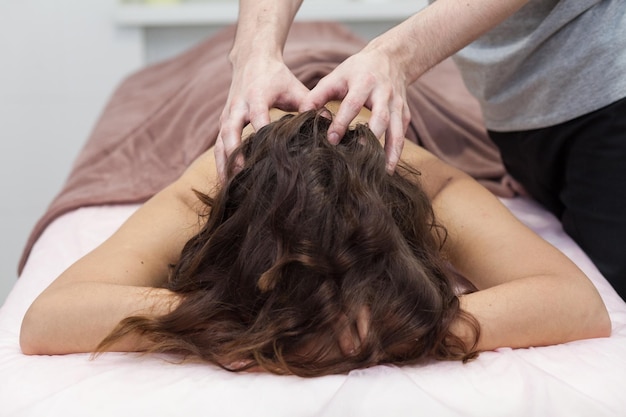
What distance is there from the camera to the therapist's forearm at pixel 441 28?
1.46 meters

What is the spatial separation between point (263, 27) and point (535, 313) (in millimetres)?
705

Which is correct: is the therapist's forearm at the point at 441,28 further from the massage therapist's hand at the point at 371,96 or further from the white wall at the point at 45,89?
the white wall at the point at 45,89

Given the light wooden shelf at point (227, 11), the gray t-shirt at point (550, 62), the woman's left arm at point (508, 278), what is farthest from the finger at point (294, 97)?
the light wooden shelf at point (227, 11)

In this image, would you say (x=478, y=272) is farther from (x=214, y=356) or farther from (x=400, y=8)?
(x=400, y=8)

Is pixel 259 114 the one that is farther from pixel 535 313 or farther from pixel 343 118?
pixel 535 313

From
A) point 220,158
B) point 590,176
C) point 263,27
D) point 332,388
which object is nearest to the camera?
point 332,388

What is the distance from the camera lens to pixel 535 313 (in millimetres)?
1248

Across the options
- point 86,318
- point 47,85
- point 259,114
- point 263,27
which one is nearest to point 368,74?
point 259,114

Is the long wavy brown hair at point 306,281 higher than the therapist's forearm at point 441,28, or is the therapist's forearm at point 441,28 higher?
the therapist's forearm at point 441,28

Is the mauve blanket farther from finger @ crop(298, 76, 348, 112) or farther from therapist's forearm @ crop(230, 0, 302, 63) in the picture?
finger @ crop(298, 76, 348, 112)

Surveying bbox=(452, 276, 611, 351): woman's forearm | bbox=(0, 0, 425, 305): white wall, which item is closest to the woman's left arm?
bbox=(452, 276, 611, 351): woman's forearm

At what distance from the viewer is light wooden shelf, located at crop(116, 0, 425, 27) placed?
334 cm

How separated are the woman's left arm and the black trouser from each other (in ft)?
→ 0.95

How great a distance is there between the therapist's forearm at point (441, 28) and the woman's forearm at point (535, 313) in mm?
403
